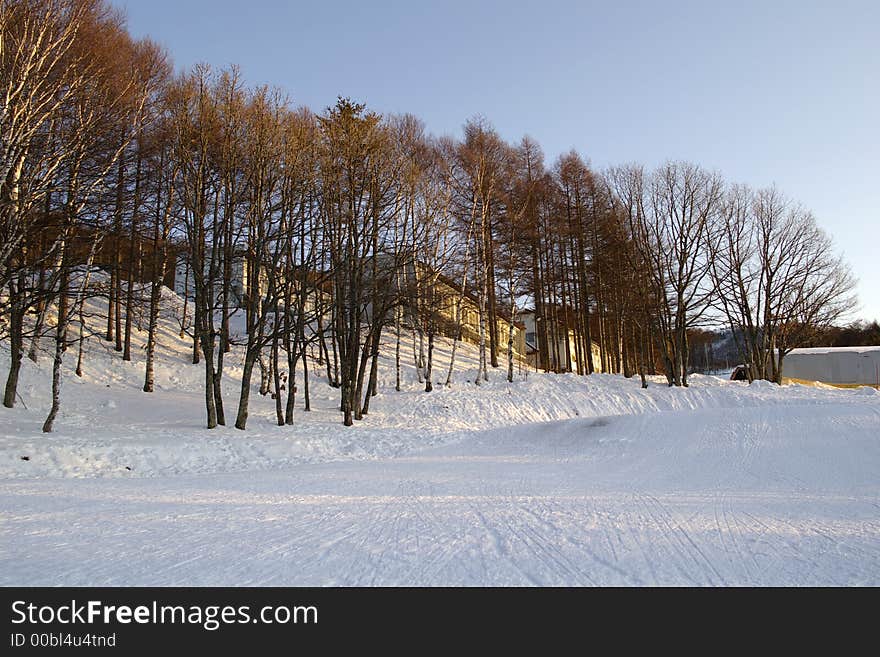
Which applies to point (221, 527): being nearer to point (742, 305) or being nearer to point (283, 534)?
point (283, 534)

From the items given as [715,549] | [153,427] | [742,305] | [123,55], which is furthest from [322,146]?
[742,305]

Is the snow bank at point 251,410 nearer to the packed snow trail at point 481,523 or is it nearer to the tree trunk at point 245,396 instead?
the tree trunk at point 245,396

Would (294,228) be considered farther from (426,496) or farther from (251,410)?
(426,496)

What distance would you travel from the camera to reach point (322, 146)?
17719mm

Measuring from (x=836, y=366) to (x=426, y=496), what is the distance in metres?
54.6

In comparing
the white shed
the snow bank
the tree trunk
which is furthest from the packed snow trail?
the white shed

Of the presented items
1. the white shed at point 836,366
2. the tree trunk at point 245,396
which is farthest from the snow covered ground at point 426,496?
the white shed at point 836,366

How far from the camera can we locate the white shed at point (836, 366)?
47.1m

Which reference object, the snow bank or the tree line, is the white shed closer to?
the tree line

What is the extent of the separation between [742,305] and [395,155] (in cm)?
2431

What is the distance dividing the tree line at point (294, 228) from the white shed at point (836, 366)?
60.9ft

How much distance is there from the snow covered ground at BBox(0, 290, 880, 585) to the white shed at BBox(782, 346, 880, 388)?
41.7 metres

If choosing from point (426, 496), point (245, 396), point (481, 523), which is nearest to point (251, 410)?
point (245, 396)

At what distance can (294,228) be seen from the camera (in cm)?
1664
